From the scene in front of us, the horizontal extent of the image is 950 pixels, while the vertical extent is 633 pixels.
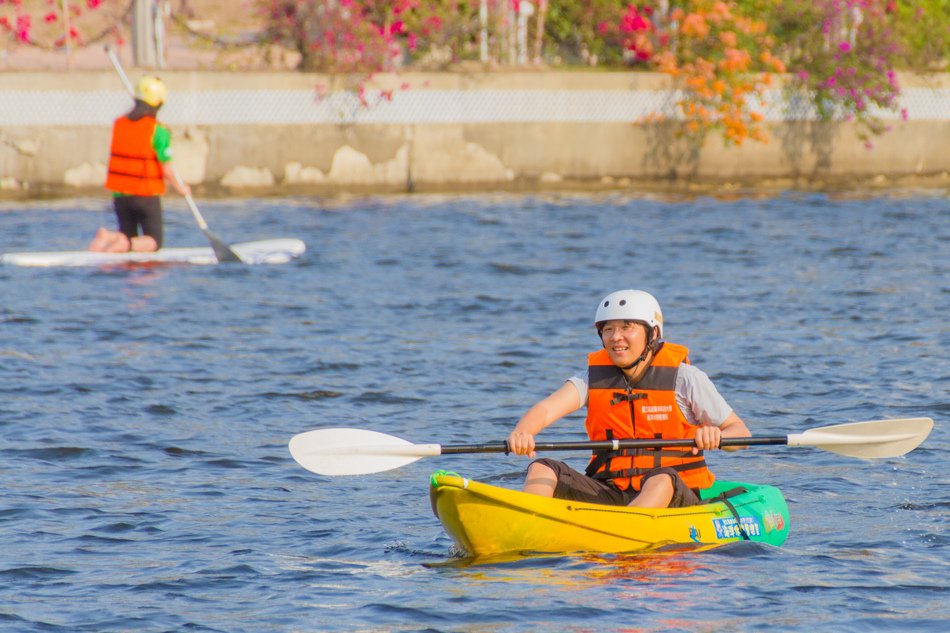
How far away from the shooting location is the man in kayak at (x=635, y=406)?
692 centimetres

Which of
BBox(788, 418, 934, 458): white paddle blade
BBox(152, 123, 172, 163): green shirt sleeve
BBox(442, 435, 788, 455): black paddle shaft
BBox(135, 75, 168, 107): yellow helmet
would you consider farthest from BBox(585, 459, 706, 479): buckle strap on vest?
BBox(135, 75, 168, 107): yellow helmet

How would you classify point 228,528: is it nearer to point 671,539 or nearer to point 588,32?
point 671,539

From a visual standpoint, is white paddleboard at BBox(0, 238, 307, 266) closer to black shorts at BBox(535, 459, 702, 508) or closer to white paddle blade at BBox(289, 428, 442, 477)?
white paddle blade at BBox(289, 428, 442, 477)

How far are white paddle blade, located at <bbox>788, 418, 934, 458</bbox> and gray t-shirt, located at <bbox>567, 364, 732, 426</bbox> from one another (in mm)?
626

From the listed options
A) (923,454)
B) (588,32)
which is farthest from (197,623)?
(588,32)

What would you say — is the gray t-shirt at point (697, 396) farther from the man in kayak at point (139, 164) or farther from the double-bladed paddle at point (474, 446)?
the man in kayak at point (139, 164)

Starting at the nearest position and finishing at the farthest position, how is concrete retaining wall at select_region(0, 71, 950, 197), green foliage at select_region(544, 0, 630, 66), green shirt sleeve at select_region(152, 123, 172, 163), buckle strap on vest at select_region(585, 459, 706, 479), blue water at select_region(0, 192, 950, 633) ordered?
blue water at select_region(0, 192, 950, 633) → buckle strap on vest at select_region(585, 459, 706, 479) → green shirt sleeve at select_region(152, 123, 172, 163) → concrete retaining wall at select_region(0, 71, 950, 197) → green foliage at select_region(544, 0, 630, 66)

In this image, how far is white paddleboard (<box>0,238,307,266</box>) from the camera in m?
14.7

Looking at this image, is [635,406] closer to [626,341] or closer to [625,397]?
[625,397]

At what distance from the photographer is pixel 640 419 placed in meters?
7.02

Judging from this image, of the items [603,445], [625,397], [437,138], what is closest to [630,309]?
[625,397]

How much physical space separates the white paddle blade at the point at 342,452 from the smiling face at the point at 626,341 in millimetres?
980

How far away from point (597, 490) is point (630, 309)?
0.77 m

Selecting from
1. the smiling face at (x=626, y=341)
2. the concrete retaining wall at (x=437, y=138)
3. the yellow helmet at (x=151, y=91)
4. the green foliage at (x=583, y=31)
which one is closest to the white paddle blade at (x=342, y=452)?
the smiling face at (x=626, y=341)
